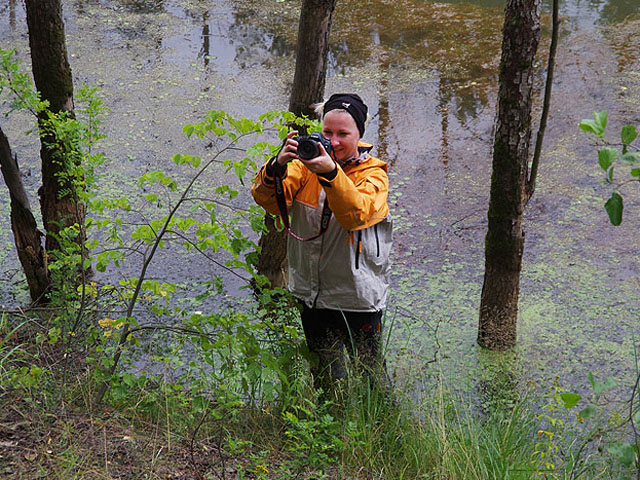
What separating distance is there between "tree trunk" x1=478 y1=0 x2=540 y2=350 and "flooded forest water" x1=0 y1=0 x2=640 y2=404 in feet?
0.78

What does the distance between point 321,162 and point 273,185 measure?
1.15 ft

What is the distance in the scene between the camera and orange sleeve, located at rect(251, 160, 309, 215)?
2.72 metres

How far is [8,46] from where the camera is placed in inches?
315

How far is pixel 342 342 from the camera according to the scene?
9.60 feet

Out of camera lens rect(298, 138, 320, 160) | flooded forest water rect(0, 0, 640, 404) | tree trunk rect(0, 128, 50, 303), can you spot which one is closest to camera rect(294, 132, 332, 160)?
camera lens rect(298, 138, 320, 160)

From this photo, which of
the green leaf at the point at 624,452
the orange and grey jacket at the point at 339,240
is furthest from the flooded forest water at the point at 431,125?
the green leaf at the point at 624,452

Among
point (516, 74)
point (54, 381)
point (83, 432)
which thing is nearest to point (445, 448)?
point (83, 432)

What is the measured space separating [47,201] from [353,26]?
5.25 metres

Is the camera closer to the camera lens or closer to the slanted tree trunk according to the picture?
the camera lens

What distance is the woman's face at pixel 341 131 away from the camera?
106 inches

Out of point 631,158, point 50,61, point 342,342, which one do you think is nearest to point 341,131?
point 342,342

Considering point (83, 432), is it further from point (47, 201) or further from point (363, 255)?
point (47, 201)

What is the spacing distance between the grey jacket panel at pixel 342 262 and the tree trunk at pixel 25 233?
1978mm

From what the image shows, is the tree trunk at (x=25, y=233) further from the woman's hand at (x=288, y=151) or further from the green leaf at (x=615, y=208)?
the green leaf at (x=615, y=208)
